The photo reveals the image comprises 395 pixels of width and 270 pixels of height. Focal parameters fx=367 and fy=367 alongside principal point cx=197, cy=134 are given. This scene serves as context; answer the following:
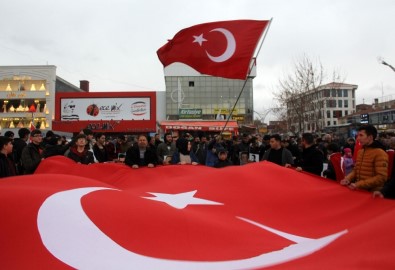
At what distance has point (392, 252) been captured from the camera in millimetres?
2951

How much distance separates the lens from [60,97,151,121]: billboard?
44.7 metres

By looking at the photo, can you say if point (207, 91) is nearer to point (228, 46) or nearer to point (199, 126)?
point (199, 126)

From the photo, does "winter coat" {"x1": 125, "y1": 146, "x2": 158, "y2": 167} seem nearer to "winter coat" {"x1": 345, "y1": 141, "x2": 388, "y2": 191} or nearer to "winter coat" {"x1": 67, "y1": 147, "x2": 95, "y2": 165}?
"winter coat" {"x1": 67, "y1": 147, "x2": 95, "y2": 165}

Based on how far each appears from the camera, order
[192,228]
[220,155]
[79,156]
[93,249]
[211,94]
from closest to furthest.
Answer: [93,249] < [192,228] < [79,156] < [220,155] < [211,94]

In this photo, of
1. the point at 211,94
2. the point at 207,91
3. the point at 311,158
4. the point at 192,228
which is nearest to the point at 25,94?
the point at 207,91

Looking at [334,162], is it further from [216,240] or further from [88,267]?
[88,267]

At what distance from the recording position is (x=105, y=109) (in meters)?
45.0

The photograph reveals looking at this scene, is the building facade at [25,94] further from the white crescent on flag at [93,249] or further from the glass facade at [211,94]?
the white crescent on flag at [93,249]

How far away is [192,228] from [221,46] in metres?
6.20

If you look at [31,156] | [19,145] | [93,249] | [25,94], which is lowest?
[93,249]

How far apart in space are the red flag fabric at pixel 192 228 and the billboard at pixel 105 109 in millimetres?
40072

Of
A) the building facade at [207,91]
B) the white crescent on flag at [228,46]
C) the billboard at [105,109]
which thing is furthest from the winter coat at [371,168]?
the building facade at [207,91]

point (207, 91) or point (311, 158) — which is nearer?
point (311, 158)

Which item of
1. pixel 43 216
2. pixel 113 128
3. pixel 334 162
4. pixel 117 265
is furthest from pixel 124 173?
pixel 113 128
